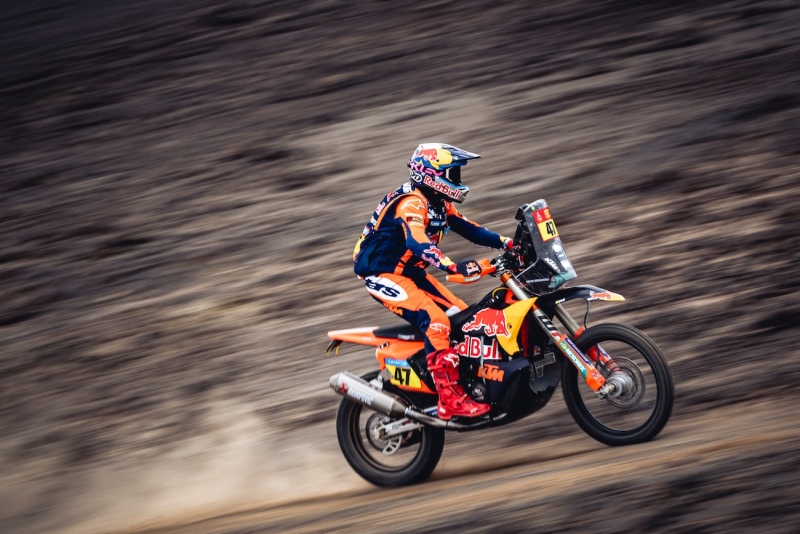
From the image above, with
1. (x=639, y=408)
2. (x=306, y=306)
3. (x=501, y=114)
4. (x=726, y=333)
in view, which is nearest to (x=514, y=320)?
(x=639, y=408)

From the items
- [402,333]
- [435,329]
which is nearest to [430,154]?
[435,329]

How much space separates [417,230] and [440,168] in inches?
19.3

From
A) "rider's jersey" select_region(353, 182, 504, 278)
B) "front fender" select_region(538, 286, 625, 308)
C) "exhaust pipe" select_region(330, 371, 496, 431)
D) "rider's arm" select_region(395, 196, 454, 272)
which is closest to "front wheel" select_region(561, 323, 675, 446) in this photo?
"front fender" select_region(538, 286, 625, 308)

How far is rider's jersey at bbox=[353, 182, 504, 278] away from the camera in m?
6.74

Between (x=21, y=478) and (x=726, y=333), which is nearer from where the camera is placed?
(x=726, y=333)

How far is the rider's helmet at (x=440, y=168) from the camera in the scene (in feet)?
22.0

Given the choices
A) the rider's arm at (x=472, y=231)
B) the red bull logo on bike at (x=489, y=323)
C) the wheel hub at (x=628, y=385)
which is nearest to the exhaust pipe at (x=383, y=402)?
the red bull logo on bike at (x=489, y=323)

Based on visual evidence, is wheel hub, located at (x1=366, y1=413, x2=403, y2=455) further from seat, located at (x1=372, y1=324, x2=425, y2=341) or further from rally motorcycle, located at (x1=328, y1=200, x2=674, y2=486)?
seat, located at (x1=372, y1=324, x2=425, y2=341)

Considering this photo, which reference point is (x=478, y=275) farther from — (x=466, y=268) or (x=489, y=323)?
(x=489, y=323)

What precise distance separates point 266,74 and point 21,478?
8175 mm

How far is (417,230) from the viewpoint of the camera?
262 inches

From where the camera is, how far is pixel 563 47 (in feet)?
44.8

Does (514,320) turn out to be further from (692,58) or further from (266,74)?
(266,74)

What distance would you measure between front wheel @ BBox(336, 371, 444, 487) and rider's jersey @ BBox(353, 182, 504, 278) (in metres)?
0.91
